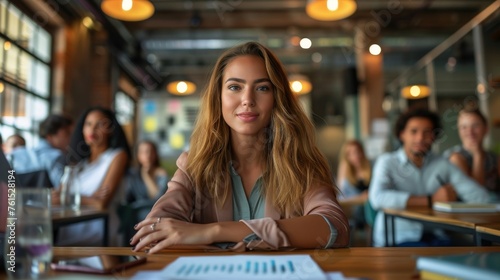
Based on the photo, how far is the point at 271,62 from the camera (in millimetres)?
1432

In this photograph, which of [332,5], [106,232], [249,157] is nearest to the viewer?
[249,157]

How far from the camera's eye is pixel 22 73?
4852 millimetres

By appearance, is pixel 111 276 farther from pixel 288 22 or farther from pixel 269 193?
pixel 288 22

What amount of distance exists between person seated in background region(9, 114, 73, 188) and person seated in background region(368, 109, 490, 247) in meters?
2.04

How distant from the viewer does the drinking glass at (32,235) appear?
2.32ft

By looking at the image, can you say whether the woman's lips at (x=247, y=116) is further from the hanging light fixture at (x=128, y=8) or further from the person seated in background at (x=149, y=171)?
the person seated in background at (x=149, y=171)

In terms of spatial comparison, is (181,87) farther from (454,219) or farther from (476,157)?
(454,219)

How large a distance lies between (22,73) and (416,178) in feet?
14.6

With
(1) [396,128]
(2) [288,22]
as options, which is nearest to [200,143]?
(1) [396,128]

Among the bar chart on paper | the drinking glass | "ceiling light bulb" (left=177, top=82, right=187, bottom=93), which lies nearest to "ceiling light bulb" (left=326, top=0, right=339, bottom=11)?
the bar chart on paper

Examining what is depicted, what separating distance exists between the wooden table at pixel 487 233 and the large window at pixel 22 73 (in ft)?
13.0

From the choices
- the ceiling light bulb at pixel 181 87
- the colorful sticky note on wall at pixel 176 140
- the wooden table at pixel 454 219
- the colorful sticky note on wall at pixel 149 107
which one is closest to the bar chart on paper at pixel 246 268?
the wooden table at pixel 454 219

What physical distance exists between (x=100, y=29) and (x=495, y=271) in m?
7.03

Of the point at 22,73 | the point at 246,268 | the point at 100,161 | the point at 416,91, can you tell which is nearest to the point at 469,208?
the point at 246,268
